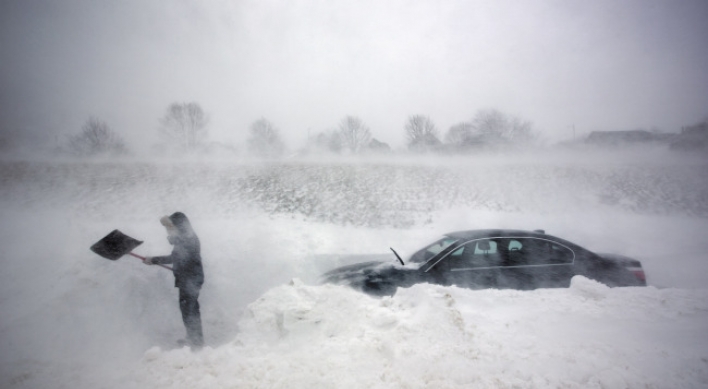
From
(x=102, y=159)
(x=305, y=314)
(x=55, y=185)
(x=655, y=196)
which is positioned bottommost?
(x=655, y=196)

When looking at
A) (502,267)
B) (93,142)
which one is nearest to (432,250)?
(502,267)

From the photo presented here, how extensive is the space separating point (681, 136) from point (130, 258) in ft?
79.2

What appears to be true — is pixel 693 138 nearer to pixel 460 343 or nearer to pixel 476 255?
pixel 476 255

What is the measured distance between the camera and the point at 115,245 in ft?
11.9

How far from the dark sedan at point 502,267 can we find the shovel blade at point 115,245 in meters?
2.89

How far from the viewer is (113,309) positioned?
380 cm

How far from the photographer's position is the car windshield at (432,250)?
398 cm

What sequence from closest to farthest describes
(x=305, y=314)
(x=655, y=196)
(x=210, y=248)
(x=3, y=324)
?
(x=305, y=314), (x=3, y=324), (x=210, y=248), (x=655, y=196)

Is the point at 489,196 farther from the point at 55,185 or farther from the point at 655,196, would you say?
the point at 55,185

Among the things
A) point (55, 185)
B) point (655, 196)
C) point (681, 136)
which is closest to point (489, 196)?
point (655, 196)

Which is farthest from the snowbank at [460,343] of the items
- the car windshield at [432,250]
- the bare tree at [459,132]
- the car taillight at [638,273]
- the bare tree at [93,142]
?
the bare tree at [459,132]

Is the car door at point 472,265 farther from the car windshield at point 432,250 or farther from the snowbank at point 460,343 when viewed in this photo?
the snowbank at point 460,343

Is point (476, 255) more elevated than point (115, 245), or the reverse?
point (115, 245)

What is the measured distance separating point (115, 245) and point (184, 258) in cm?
129
